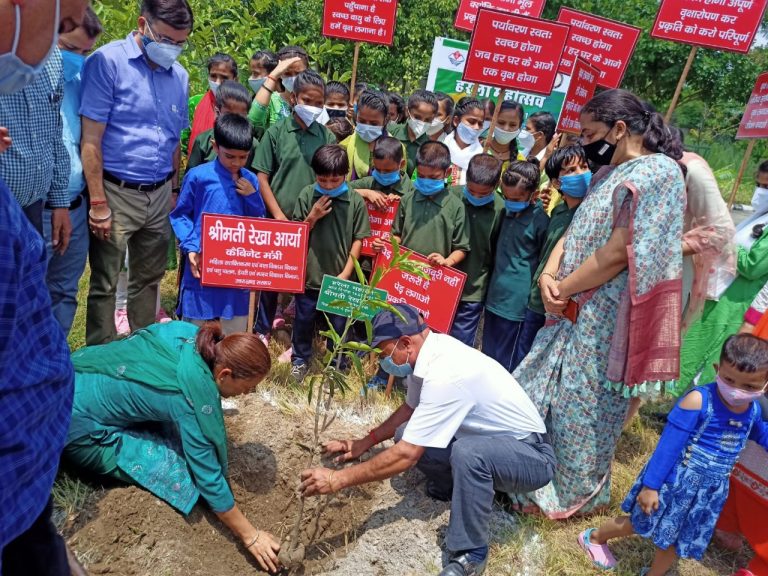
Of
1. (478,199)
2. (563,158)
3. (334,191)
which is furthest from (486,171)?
(334,191)

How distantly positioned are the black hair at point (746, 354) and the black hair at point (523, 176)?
1609 millimetres

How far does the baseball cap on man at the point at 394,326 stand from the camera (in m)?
2.69

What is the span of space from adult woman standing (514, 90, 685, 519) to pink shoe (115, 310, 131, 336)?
3113 mm

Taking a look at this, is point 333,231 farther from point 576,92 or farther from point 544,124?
point 544,124

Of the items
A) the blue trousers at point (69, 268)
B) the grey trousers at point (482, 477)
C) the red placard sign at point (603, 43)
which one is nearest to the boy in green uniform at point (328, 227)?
the blue trousers at point (69, 268)

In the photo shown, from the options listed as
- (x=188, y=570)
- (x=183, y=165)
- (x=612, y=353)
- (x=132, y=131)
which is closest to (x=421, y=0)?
(x=183, y=165)

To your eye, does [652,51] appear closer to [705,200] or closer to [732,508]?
[705,200]

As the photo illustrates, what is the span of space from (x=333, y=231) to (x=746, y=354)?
8.29 feet

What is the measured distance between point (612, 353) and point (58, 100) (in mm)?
3027

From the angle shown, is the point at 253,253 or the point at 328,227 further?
the point at 328,227

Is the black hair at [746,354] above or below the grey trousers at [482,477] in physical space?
above

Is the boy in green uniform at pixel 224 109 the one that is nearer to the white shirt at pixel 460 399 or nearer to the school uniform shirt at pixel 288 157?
the school uniform shirt at pixel 288 157

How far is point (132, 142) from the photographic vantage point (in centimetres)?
346

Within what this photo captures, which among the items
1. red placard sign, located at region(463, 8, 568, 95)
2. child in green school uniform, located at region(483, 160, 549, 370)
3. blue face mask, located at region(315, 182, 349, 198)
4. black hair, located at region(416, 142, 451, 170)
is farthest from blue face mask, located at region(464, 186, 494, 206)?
red placard sign, located at region(463, 8, 568, 95)
